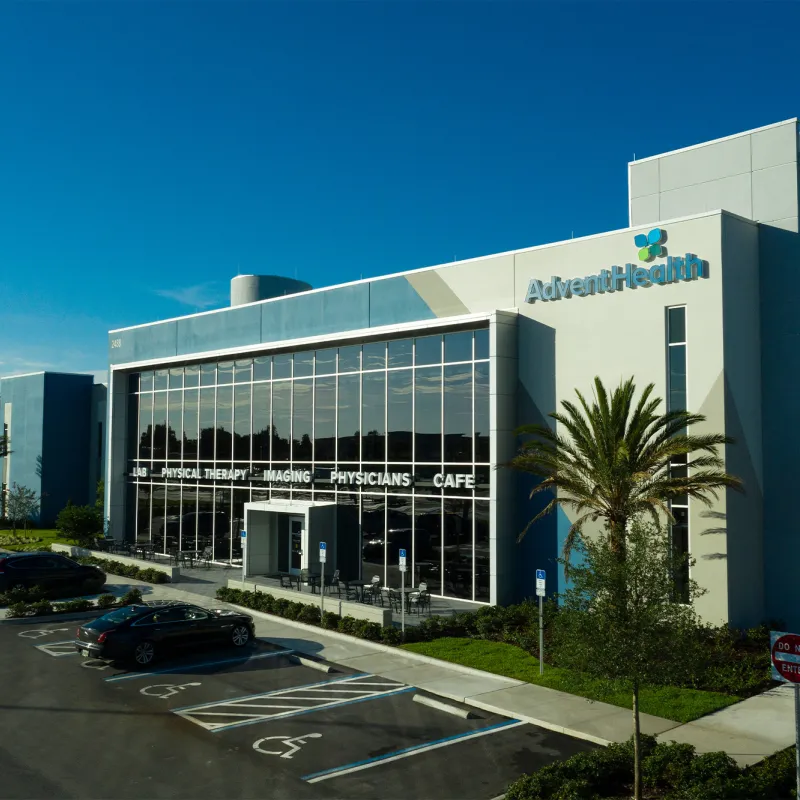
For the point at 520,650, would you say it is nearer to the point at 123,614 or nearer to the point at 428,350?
the point at 123,614

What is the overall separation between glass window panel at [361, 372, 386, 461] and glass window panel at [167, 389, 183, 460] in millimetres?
13230

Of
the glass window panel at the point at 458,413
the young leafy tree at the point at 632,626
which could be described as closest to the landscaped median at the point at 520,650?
the young leafy tree at the point at 632,626

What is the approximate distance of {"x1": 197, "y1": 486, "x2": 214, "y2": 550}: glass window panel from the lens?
121 feet

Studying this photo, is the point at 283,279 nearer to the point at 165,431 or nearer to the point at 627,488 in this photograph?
the point at 165,431

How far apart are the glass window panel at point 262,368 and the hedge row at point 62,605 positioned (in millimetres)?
10655

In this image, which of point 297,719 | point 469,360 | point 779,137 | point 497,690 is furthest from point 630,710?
point 779,137

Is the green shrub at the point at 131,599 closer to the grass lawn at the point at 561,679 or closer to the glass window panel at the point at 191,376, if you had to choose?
the grass lawn at the point at 561,679

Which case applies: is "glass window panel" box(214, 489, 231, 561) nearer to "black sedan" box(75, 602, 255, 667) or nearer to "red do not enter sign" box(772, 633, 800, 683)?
"black sedan" box(75, 602, 255, 667)

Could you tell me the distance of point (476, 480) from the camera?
25.8 m

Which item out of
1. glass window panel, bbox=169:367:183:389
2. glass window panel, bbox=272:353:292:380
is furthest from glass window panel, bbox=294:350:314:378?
glass window panel, bbox=169:367:183:389

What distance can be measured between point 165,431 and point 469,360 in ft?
64.4

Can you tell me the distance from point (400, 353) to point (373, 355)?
1.42 m

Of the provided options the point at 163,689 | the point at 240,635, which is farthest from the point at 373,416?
the point at 163,689

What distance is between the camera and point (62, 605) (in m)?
26.8
